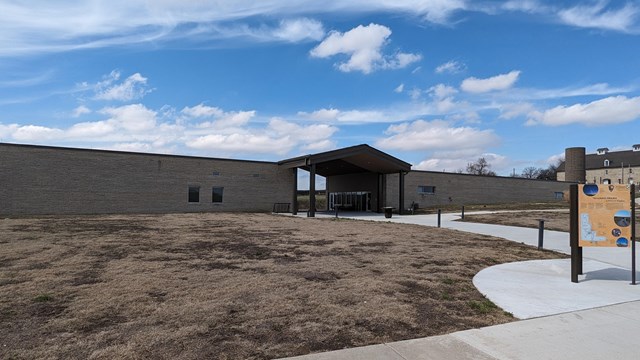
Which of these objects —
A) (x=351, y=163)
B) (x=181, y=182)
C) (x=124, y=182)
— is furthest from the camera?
(x=351, y=163)

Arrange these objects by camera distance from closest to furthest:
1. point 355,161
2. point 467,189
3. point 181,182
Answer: point 181,182, point 355,161, point 467,189

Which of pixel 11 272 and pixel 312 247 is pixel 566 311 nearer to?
pixel 312 247

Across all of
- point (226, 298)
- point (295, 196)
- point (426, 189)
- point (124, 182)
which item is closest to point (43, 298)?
point (226, 298)

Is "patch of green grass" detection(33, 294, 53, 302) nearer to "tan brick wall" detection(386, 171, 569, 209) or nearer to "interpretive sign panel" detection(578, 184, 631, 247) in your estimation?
"interpretive sign panel" detection(578, 184, 631, 247)

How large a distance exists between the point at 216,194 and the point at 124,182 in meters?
6.76

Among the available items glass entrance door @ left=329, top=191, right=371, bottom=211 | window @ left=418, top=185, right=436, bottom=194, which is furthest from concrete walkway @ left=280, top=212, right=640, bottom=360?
window @ left=418, top=185, right=436, bottom=194

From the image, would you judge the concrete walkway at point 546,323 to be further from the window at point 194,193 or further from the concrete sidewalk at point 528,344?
the window at point 194,193

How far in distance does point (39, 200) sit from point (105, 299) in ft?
85.2

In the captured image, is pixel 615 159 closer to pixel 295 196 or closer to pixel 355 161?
pixel 355 161

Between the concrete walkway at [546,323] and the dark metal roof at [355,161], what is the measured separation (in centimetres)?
2167

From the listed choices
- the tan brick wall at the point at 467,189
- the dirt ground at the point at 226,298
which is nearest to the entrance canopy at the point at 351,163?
the tan brick wall at the point at 467,189

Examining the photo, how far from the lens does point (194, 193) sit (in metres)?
33.2

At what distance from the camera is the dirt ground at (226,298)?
4.65m

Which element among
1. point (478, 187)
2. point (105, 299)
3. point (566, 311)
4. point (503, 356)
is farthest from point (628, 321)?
point (478, 187)
